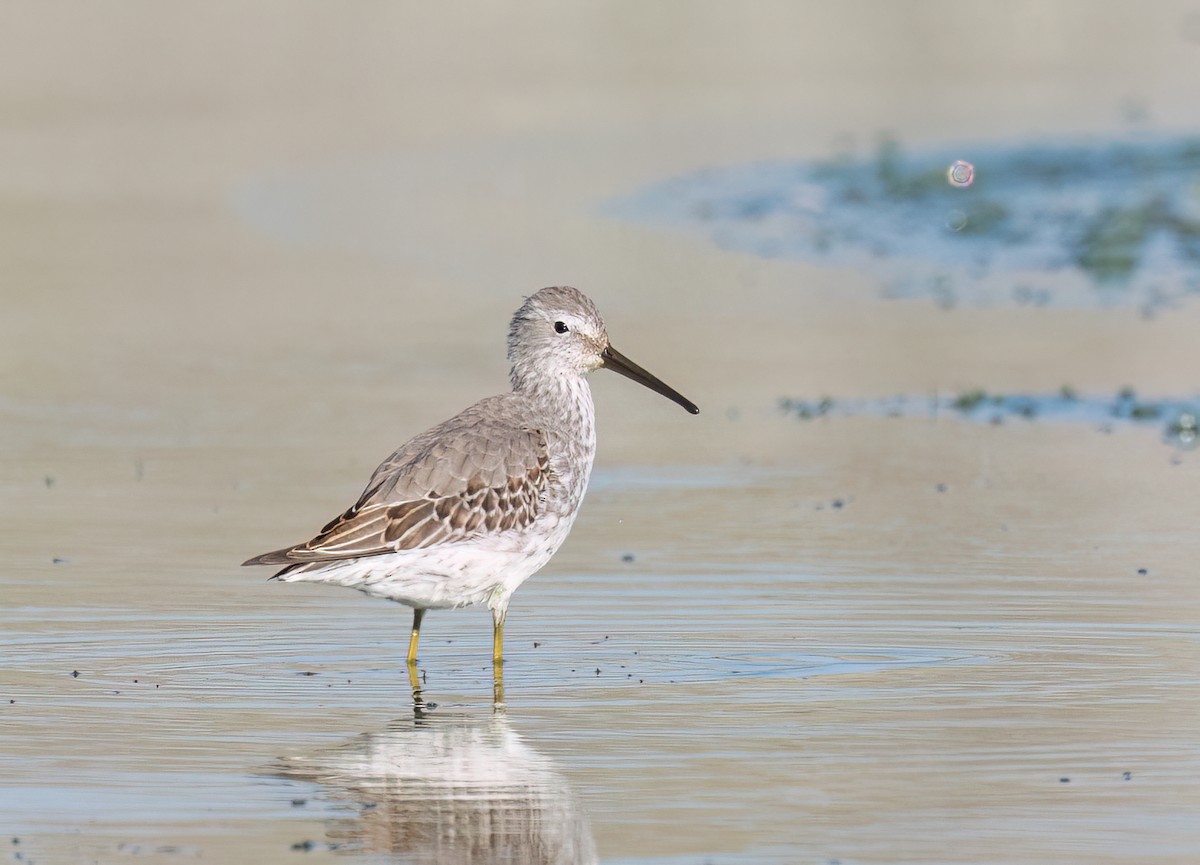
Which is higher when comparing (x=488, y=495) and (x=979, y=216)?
(x=979, y=216)

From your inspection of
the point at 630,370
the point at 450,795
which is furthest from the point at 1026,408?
the point at 450,795

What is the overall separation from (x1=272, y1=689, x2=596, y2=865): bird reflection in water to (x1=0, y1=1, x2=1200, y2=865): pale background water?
21mm

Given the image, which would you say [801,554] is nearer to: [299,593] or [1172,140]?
[299,593]

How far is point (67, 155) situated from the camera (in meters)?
31.3

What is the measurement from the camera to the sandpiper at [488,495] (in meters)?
9.12

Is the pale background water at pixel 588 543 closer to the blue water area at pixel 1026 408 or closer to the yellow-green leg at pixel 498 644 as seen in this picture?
the yellow-green leg at pixel 498 644

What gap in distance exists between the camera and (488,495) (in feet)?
31.1

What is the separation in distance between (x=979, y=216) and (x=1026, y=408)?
25.1 ft

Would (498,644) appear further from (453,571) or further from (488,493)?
(488,493)

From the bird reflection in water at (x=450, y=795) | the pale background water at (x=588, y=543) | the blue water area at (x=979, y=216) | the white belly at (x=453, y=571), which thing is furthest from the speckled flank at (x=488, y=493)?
the blue water area at (x=979, y=216)

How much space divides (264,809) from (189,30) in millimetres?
38072

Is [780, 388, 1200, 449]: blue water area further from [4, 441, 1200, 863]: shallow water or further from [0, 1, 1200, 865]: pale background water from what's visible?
[4, 441, 1200, 863]: shallow water

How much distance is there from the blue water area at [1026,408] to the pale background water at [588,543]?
23cm

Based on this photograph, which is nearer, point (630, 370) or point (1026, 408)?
point (630, 370)
